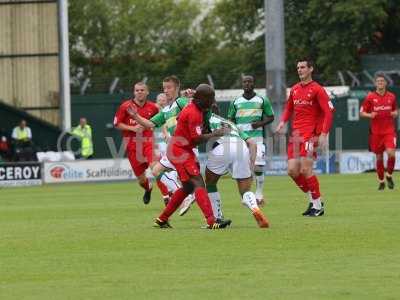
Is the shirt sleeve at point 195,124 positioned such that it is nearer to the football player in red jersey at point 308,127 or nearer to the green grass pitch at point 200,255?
the green grass pitch at point 200,255

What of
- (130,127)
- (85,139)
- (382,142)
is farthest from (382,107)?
(85,139)

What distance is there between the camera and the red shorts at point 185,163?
17.1 meters

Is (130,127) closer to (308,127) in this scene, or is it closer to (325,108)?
(308,127)

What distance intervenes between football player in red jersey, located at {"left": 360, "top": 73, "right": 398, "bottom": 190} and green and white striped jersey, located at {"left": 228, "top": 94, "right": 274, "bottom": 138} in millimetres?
5361

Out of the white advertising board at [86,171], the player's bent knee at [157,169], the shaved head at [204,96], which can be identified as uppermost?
the shaved head at [204,96]

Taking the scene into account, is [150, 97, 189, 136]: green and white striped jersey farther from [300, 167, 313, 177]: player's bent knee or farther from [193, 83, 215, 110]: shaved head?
[193, 83, 215, 110]: shaved head

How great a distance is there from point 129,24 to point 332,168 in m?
40.7

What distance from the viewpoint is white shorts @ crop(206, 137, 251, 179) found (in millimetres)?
17375

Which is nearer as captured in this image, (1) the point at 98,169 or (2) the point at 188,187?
(2) the point at 188,187

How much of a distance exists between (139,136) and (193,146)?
645 cm

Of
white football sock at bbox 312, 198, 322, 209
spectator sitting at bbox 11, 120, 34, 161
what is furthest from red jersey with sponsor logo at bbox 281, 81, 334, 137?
spectator sitting at bbox 11, 120, 34, 161

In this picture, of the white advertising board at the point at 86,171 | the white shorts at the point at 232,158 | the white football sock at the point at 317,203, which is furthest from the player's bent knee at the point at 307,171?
the white advertising board at the point at 86,171

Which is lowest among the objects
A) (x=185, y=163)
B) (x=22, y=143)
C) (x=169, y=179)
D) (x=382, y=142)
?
(x=22, y=143)

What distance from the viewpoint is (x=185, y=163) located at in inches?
674
